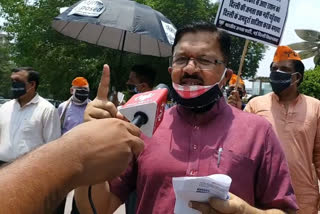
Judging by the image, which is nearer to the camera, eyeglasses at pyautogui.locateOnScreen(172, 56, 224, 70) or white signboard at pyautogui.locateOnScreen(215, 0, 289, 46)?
eyeglasses at pyautogui.locateOnScreen(172, 56, 224, 70)

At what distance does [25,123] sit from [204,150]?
3.32 meters

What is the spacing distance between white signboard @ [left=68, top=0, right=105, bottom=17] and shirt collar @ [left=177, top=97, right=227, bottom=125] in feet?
8.63

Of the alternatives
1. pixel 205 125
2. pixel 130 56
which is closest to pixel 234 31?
pixel 205 125

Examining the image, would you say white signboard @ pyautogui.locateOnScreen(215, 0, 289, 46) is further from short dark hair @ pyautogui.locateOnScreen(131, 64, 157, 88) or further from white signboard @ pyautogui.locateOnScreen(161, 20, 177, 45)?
short dark hair @ pyautogui.locateOnScreen(131, 64, 157, 88)

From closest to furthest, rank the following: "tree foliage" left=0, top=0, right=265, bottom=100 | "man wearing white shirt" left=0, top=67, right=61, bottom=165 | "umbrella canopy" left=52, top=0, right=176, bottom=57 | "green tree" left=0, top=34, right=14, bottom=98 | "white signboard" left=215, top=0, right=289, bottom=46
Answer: "white signboard" left=215, top=0, right=289, bottom=46
"umbrella canopy" left=52, top=0, right=176, bottom=57
"man wearing white shirt" left=0, top=67, right=61, bottom=165
"tree foliage" left=0, top=0, right=265, bottom=100
"green tree" left=0, top=34, right=14, bottom=98

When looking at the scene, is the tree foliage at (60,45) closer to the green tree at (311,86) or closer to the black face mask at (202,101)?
the green tree at (311,86)

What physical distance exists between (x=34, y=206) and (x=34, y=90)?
439 centimetres

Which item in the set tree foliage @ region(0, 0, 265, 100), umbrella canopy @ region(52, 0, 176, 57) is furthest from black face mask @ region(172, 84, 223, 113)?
tree foliage @ region(0, 0, 265, 100)

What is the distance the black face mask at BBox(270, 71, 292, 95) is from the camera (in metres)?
4.11

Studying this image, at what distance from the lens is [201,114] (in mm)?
2328

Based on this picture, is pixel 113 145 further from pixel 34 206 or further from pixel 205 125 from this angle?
pixel 205 125

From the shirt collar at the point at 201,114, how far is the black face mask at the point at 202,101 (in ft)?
0.08

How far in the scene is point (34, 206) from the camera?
1.13 metres

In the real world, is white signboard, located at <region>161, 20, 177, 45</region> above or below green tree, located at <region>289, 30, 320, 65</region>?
above
